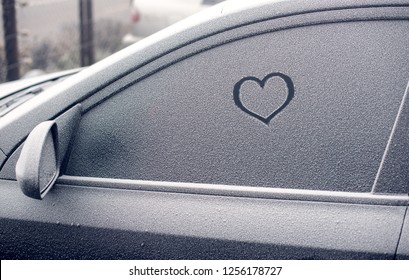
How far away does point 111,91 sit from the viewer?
1951 millimetres

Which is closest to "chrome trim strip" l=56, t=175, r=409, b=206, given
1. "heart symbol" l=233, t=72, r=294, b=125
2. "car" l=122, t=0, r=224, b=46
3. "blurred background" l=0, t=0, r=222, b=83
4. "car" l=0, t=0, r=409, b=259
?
"car" l=0, t=0, r=409, b=259

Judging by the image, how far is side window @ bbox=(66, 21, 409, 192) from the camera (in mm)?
1818

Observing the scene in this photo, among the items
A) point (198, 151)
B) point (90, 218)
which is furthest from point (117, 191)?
point (198, 151)

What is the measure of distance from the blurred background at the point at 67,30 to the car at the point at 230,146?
3.93m

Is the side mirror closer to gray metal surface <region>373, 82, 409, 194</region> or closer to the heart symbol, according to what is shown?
the heart symbol

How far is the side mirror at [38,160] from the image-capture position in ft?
5.83

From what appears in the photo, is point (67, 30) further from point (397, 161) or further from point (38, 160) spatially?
point (397, 161)

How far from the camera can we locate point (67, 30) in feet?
29.6

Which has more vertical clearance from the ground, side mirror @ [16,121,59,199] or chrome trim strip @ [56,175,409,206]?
side mirror @ [16,121,59,199]

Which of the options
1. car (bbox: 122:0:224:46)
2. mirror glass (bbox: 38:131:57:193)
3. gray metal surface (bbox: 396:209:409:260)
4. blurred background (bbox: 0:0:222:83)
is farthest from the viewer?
car (bbox: 122:0:224:46)

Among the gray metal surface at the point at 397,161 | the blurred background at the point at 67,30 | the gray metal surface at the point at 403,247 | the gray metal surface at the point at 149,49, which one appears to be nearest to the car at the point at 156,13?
the blurred background at the point at 67,30

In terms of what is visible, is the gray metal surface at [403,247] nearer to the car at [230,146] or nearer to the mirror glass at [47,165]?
the car at [230,146]

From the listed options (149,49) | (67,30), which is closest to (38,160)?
(149,49)

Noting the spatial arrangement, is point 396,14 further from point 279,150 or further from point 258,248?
point 258,248
